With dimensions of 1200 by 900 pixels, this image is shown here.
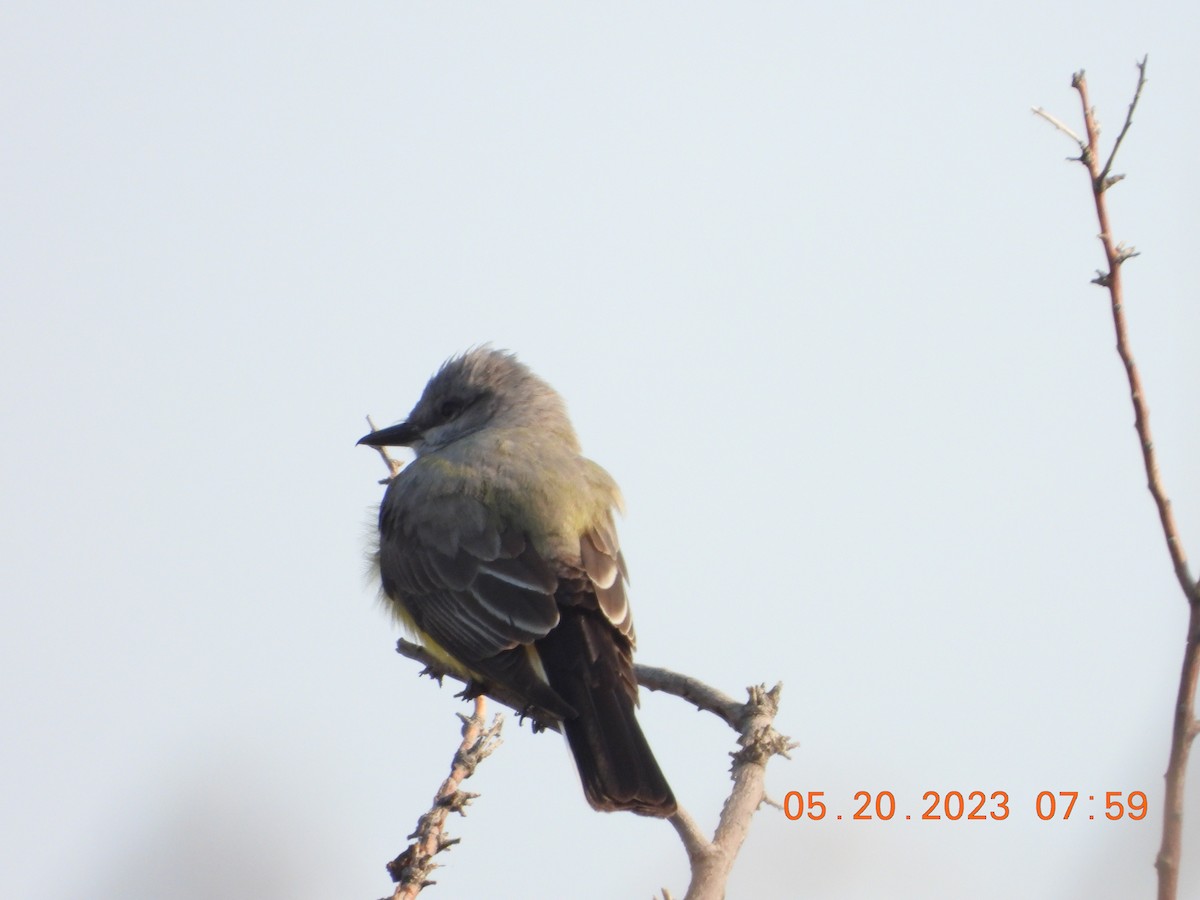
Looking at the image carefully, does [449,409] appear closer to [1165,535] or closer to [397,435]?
[397,435]

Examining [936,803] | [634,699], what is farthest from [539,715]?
[936,803]

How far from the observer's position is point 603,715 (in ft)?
16.0

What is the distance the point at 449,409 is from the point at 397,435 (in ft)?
0.90

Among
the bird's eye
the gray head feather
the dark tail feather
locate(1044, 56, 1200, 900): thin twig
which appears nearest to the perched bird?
the dark tail feather

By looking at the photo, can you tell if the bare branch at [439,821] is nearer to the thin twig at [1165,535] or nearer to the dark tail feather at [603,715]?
the dark tail feather at [603,715]

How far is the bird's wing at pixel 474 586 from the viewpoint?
517 centimetres

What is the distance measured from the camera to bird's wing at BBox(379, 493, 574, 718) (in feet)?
17.0

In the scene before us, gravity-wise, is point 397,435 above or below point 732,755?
above

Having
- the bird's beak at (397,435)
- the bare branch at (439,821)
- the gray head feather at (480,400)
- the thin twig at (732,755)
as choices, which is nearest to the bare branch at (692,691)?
the thin twig at (732,755)

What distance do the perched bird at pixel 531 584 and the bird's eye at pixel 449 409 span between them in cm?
58

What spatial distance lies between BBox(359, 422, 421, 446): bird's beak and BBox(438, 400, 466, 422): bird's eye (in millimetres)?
142

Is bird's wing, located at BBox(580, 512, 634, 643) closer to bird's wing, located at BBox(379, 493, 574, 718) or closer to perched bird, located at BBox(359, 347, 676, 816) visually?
perched bird, located at BBox(359, 347, 676, 816)

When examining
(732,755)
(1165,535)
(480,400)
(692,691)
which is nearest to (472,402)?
(480,400)

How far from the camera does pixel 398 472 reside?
6.42m
